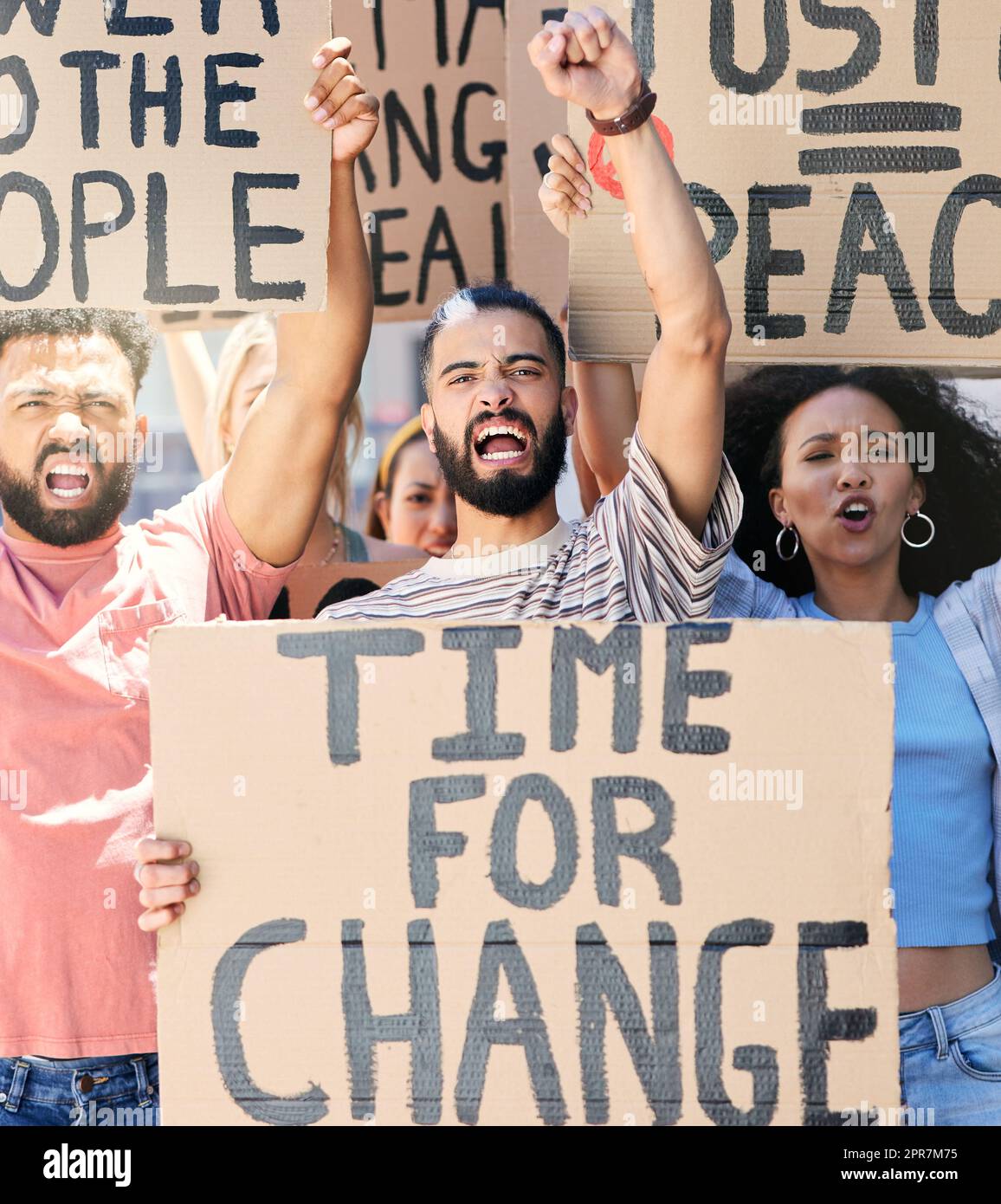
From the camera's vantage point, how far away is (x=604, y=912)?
5.58 feet

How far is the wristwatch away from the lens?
1.93 meters

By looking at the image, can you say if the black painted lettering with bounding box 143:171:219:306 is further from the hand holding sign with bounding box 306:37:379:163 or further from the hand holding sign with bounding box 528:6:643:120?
the hand holding sign with bounding box 528:6:643:120

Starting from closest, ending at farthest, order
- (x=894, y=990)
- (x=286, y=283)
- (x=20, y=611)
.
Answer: (x=894, y=990), (x=286, y=283), (x=20, y=611)

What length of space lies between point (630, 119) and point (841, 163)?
1.29 ft

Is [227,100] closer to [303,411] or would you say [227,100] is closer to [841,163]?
[303,411]

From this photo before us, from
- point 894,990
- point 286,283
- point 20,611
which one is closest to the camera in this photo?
point 894,990

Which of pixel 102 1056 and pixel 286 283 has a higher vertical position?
pixel 286 283

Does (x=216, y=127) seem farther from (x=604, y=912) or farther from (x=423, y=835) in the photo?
(x=604, y=912)

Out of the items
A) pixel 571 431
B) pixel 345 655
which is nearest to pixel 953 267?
pixel 571 431

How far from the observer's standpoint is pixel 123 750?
7.03 feet

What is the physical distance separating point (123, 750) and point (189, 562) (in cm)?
35
